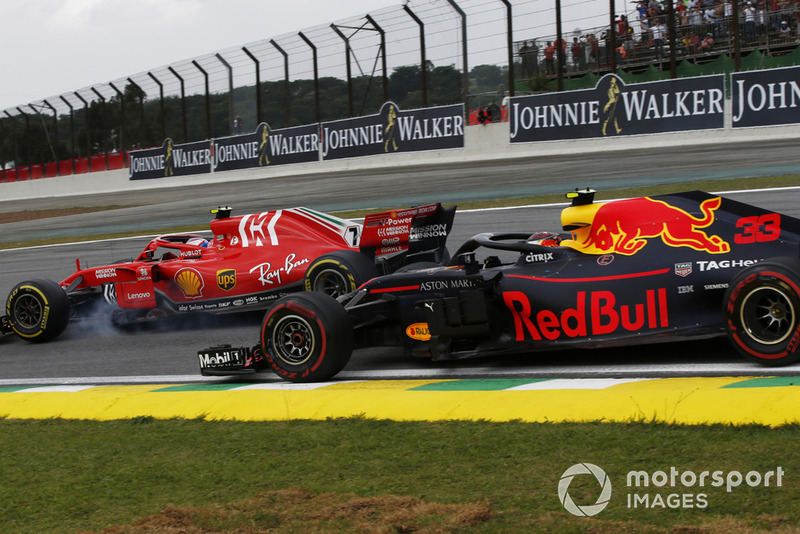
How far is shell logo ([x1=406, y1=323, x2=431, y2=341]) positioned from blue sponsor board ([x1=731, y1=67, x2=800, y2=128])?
626 inches

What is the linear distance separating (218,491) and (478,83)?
897 inches

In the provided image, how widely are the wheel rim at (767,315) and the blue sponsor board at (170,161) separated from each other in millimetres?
31828

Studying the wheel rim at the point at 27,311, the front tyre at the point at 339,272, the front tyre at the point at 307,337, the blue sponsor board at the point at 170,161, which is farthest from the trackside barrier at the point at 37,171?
the front tyre at the point at 307,337

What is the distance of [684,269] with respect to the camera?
5750 millimetres

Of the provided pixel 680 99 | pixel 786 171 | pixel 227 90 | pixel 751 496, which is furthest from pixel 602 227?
pixel 227 90

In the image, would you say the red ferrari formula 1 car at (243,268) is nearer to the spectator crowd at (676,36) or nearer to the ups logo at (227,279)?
the ups logo at (227,279)

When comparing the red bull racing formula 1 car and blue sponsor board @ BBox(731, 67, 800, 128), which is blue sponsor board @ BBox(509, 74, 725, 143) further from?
the red bull racing formula 1 car

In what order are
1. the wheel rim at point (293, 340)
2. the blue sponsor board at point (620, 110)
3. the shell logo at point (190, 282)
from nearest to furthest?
the wheel rim at point (293, 340) → the shell logo at point (190, 282) → the blue sponsor board at point (620, 110)

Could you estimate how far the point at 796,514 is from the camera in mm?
3252

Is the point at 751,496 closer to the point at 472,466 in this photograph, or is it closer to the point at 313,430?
the point at 472,466

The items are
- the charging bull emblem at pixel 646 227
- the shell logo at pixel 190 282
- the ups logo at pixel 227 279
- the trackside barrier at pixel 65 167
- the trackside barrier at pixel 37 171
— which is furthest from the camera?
the trackside barrier at pixel 37 171

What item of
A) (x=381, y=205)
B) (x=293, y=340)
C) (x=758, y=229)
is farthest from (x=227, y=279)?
(x=381, y=205)

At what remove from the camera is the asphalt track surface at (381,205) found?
6.41m

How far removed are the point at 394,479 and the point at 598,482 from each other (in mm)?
961
